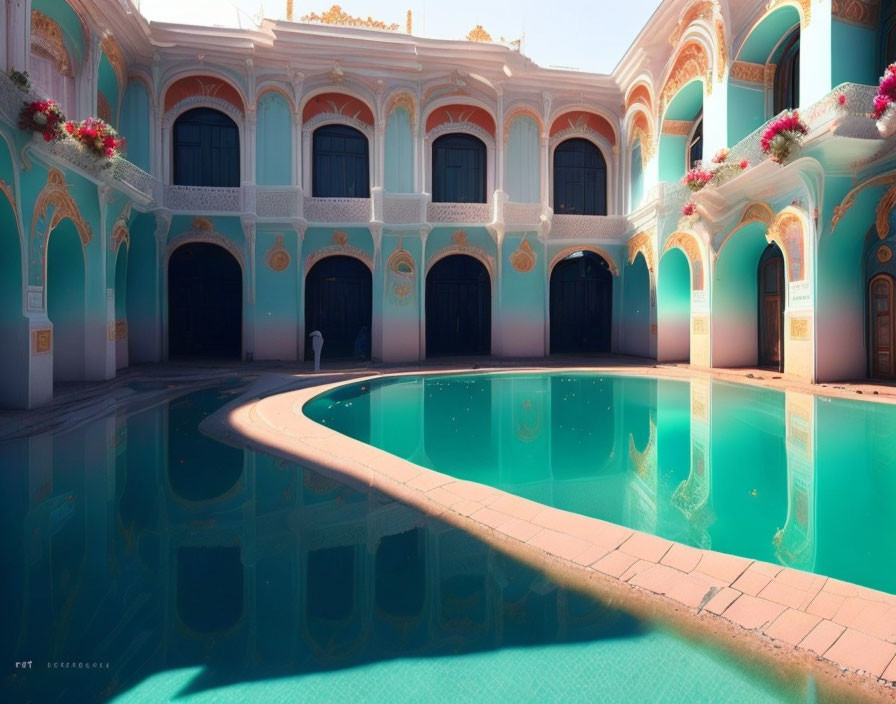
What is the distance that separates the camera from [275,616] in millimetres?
2545

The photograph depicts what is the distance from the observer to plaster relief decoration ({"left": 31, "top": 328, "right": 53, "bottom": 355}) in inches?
325

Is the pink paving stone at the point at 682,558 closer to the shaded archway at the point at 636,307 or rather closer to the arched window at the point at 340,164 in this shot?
the shaded archway at the point at 636,307

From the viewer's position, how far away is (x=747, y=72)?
41.1ft

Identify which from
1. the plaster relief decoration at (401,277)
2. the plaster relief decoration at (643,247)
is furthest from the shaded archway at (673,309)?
the plaster relief decoration at (401,277)

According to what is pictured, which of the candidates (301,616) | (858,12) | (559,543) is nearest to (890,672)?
(559,543)

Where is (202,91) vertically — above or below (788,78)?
above

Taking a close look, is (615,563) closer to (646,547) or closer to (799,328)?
(646,547)

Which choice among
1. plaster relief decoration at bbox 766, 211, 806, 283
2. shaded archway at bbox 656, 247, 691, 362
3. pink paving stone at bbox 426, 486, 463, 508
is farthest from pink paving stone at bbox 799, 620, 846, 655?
shaded archway at bbox 656, 247, 691, 362

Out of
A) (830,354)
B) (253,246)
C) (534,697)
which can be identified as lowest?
(534,697)

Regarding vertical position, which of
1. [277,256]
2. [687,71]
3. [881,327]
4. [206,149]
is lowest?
[881,327]

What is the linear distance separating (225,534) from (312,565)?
80 cm

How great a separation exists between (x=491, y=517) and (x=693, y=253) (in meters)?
12.9

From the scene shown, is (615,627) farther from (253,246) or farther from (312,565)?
(253,246)

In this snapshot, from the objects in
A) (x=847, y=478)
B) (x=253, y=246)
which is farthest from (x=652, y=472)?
(x=253, y=246)
